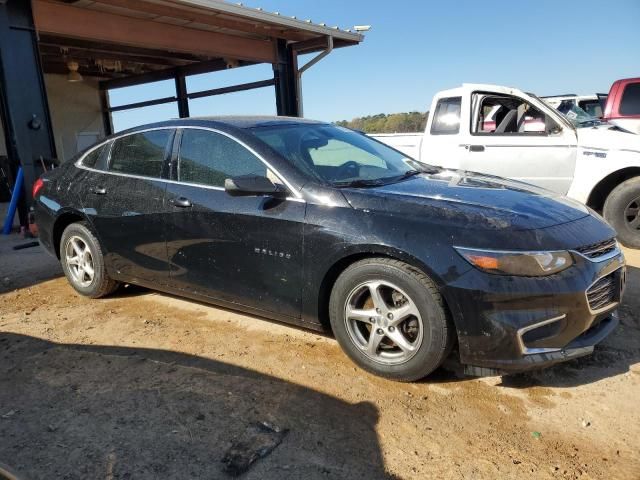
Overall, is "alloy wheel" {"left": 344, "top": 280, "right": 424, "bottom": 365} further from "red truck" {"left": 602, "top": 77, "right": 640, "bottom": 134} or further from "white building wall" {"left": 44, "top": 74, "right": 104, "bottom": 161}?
"white building wall" {"left": 44, "top": 74, "right": 104, "bottom": 161}

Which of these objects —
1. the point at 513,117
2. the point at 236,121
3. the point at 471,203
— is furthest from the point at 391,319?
the point at 513,117

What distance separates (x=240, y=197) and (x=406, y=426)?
70.4 inches

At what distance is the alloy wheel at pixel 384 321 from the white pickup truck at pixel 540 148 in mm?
4055

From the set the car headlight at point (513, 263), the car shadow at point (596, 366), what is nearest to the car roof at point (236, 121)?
the car headlight at point (513, 263)

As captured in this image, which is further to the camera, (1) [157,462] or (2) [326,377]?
(2) [326,377]

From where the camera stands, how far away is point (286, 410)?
266 centimetres

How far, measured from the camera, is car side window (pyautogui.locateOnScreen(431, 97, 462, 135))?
21.7ft

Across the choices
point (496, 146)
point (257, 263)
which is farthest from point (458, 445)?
point (496, 146)

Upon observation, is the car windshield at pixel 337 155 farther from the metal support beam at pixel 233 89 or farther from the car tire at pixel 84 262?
the metal support beam at pixel 233 89

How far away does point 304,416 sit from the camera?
102 inches

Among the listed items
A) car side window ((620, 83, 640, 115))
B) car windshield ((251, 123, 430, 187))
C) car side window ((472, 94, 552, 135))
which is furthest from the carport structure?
car side window ((620, 83, 640, 115))

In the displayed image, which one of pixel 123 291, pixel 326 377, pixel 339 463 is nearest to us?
pixel 339 463

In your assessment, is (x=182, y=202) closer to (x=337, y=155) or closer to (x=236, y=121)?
(x=236, y=121)

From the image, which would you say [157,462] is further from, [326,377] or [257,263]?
[257,263]
